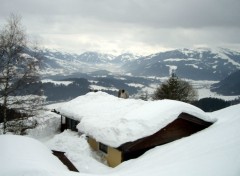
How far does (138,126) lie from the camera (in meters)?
22.2

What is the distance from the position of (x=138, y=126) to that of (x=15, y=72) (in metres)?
10.1

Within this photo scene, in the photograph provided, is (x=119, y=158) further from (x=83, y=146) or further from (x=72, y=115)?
(x=72, y=115)

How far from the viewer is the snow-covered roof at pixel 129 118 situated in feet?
72.0

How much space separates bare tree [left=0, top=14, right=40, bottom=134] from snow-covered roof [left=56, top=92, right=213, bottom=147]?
5.42 meters

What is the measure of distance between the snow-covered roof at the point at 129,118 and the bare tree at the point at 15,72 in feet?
17.8

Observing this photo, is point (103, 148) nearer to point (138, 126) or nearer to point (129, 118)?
point (129, 118)

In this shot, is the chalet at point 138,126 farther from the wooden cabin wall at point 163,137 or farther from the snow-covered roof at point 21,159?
the snow-covered roof at point 21,159

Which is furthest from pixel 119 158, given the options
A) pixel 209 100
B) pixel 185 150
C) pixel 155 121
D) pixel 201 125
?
pixel 209 100

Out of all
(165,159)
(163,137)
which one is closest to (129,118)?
(163,137)

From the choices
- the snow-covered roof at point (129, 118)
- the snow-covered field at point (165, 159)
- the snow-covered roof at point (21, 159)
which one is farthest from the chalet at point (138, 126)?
the snow-covered roof at point (21, 159)

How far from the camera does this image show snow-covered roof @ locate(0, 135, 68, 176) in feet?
40.9

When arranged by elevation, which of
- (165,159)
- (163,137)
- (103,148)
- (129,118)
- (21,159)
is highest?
(129,118)

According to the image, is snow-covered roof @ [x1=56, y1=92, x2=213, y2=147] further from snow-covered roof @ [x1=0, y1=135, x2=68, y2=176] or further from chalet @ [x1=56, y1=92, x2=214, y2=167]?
snow-covered roof @ [x1=0, y1=135, x2=68, y2=176]

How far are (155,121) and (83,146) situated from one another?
7.09m
